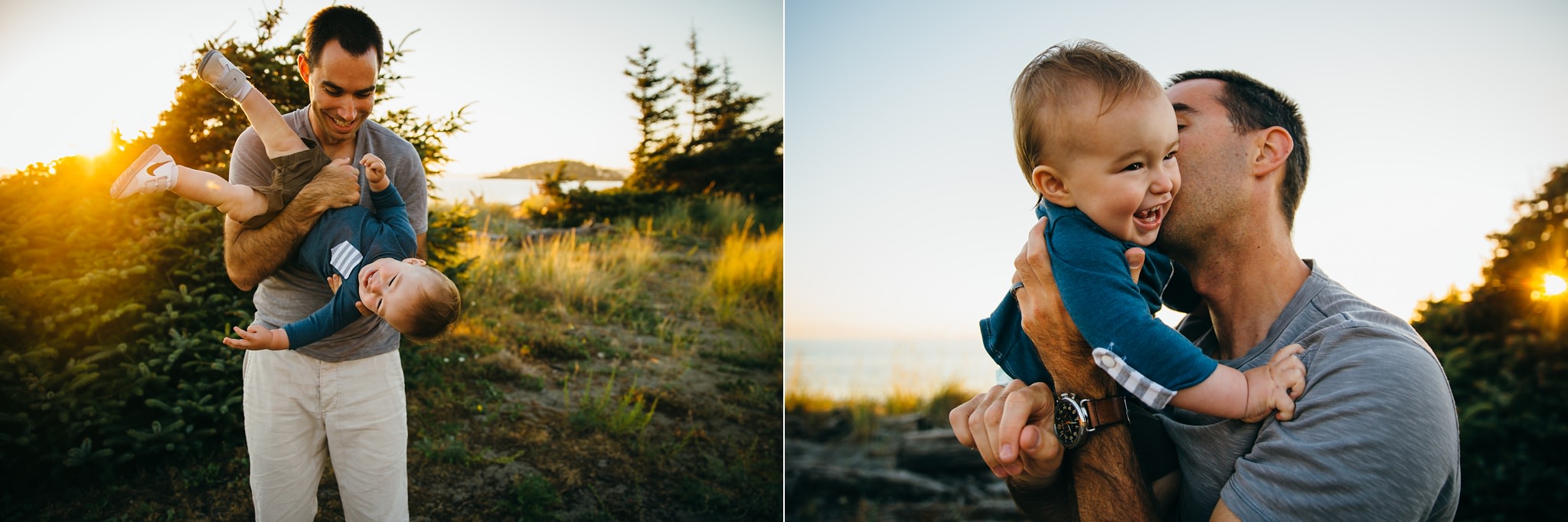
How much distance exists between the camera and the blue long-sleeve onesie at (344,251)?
6.47ft

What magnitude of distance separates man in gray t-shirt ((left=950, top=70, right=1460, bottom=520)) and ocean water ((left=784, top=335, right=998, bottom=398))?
14.4 ft

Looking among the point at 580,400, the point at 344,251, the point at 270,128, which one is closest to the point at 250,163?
the point at 270,128

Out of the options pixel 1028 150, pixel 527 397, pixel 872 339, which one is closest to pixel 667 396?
pixel 527 397

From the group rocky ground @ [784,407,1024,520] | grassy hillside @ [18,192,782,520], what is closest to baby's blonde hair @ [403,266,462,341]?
grassy hillside @ [18,192,782,520]

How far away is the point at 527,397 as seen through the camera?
188 inches

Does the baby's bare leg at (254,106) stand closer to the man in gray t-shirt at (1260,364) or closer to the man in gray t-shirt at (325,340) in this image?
the man in gray t-shirt at (325,340)

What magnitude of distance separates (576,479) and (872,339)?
9.89 ft

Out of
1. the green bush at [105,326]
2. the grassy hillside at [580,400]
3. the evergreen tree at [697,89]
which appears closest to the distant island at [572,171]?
the grassy hillside at [580,400]

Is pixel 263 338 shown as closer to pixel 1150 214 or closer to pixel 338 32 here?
pixel 338 32

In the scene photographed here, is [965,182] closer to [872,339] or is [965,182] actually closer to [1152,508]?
[872,339]

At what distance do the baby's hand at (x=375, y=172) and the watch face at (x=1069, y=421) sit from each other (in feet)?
5.45

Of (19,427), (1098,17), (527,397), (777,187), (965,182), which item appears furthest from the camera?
(777,187)

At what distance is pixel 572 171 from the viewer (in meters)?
6.89

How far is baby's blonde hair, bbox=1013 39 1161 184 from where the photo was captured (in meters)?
1.50
